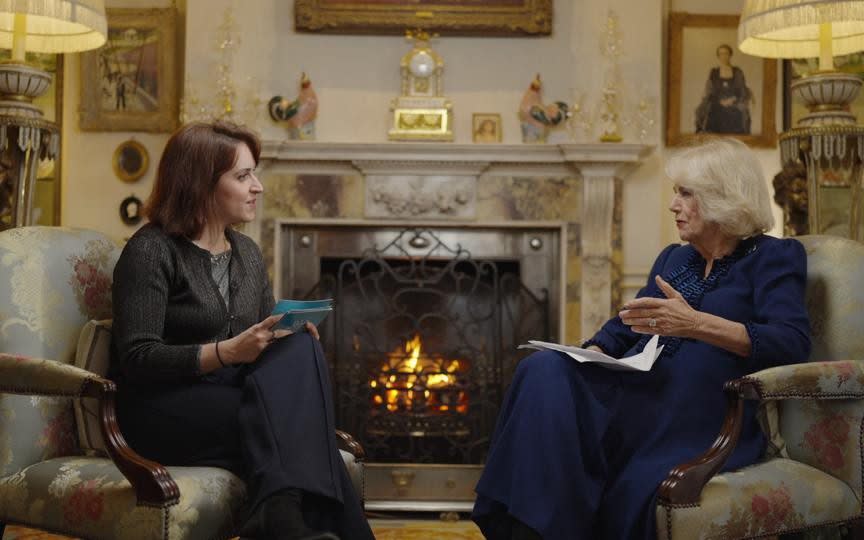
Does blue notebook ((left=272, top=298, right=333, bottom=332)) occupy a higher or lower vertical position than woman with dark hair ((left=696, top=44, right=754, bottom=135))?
lower

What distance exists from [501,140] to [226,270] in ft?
7.04

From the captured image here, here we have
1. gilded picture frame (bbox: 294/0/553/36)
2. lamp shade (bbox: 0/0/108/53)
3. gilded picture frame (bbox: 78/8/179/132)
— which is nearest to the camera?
lamp shade (bbox: 0/0/108/53)

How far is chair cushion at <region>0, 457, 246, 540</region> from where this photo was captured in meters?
2.06

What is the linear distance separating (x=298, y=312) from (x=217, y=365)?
0.79 feet

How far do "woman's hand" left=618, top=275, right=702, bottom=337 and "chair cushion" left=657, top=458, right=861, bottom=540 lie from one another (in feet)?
1.09

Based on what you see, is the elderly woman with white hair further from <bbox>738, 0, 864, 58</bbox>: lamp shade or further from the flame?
the flame

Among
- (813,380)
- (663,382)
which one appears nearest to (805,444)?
(813,380)

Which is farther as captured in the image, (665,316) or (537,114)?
(537,114)

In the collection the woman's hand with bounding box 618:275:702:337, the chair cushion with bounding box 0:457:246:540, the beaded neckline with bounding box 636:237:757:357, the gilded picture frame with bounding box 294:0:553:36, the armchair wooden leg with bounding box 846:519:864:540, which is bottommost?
the armchair wooden leg with bounding box 846:519:864:540

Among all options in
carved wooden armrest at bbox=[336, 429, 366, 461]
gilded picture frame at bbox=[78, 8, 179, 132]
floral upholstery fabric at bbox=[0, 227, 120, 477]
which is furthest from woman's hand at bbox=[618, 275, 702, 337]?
gilded picture frame at bbox=[78, 8, 179, 132]

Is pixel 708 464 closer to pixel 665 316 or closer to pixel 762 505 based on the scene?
pixel 762 505

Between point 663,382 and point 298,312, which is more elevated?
point 298,312

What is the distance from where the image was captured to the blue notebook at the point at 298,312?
7.21ft

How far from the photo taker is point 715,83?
4629mm
